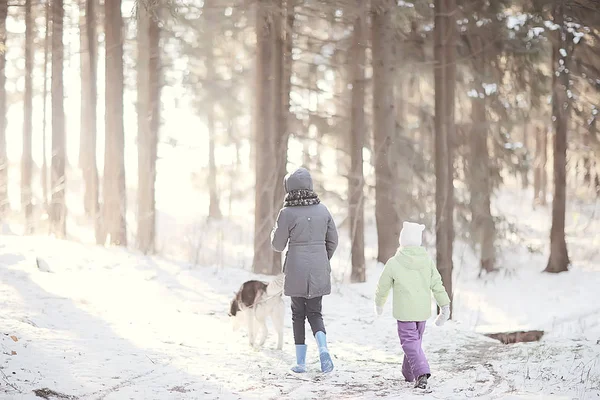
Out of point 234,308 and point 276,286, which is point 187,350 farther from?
point 276,286

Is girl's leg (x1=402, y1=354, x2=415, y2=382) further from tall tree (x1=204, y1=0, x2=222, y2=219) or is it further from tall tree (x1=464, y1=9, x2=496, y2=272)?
tall tree (x1=204, y1=0, x2=222, y2=219)

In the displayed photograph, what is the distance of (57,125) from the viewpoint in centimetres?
1748

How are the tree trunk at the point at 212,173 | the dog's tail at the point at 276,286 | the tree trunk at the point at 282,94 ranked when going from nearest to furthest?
1. the dog's tail at the point at 276,286
2. the tree trunk at the point at 282,94
3. the tree trunk at the point at 212,173

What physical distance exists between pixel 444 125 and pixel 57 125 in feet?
32.0

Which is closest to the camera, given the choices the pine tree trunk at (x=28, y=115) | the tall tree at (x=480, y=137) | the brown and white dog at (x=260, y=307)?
the brown and white dog at (x=260, y=307)

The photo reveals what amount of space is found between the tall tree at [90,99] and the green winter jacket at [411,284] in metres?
11.7

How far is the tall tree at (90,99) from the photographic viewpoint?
17656 millimetres

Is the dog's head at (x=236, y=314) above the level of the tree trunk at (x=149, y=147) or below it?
below

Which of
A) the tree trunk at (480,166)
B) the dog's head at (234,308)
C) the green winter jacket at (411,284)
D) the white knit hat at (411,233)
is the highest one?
the tree trunk at (480,166)

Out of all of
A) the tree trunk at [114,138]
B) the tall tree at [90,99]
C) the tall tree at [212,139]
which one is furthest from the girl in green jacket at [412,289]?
the tall tree at [212,139]

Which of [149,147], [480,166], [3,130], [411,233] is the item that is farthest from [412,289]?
[3,130]

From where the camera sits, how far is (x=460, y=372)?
6.97m

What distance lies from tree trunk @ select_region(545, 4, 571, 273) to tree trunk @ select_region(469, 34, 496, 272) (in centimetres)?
167

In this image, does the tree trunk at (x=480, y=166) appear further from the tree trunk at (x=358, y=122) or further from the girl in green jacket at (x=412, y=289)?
the girl in green jacket at (x=412, y=289)
